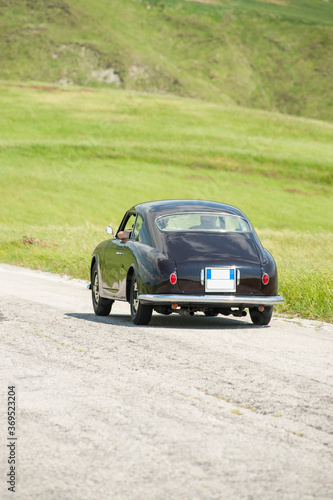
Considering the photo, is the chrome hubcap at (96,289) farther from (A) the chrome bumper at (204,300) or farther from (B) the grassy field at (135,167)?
(B) the grassy field at (135,167)

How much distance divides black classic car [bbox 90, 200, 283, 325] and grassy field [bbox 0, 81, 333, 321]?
127 inches

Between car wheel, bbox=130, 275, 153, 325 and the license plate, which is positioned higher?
the license plate

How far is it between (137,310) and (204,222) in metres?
1.76

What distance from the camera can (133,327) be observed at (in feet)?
33.4

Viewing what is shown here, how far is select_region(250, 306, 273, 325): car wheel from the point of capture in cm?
1061

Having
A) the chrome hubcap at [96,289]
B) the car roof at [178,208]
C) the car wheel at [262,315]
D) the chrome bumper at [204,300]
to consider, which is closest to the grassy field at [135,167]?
the car roof at [178,208]

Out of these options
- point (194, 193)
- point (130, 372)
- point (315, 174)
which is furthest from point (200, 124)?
point (130, 372)

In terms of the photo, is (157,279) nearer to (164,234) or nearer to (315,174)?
(164,234)

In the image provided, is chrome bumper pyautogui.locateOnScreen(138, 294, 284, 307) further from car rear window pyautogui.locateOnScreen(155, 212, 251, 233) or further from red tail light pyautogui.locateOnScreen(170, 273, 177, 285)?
car rear window pyautogui.locateOnScreen(155, 212, 251, 233)

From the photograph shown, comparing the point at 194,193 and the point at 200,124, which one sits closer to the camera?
the point at 194,193

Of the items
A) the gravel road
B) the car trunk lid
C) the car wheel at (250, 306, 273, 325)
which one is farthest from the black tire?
the car wheel at (250, 306, 273, 325)

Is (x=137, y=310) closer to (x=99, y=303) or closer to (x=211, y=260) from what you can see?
(x=211, y=260)

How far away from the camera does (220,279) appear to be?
10.0 m

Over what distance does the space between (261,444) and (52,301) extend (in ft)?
28.2
